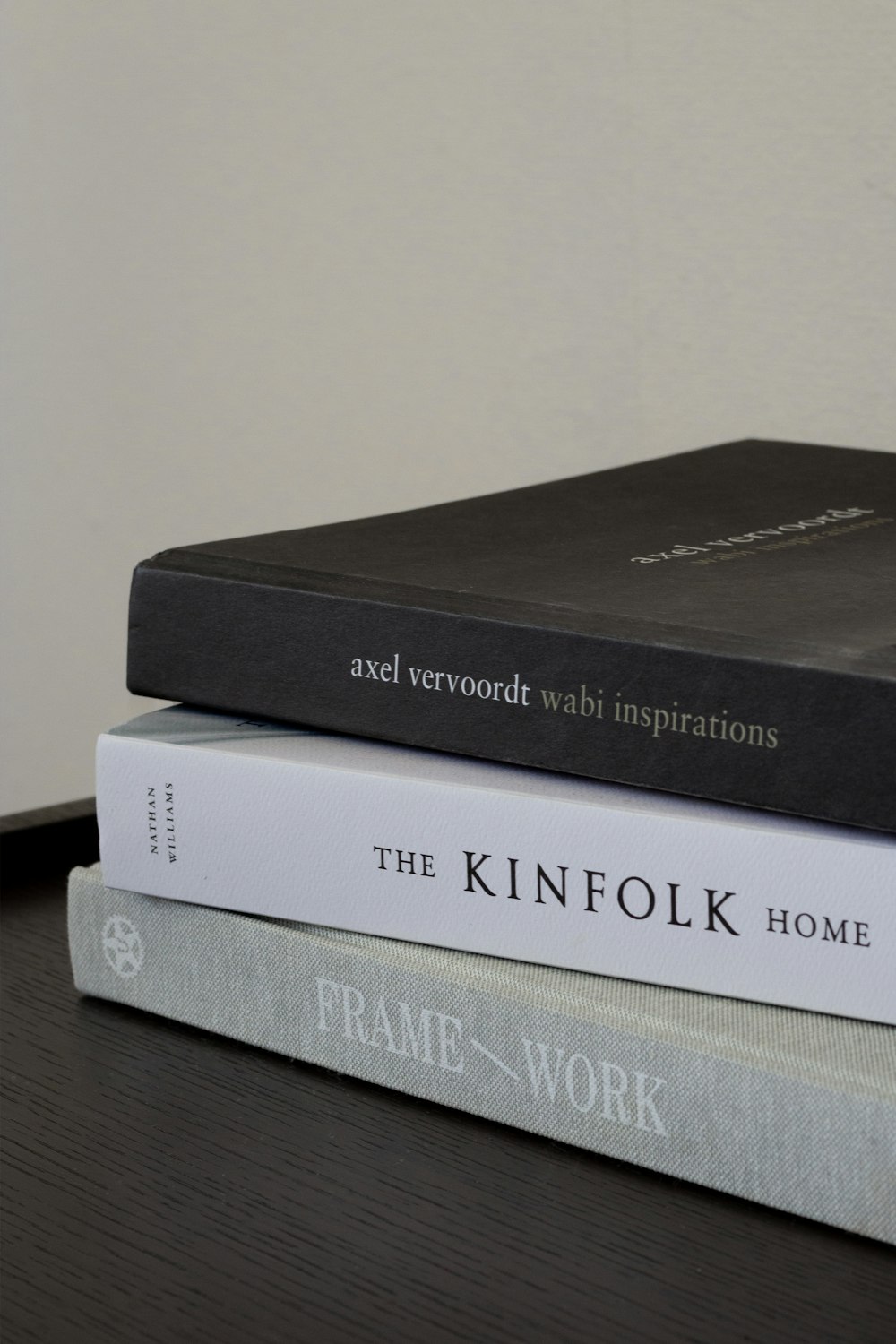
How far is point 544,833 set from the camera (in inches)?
16.9

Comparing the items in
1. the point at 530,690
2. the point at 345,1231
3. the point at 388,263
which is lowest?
the point at 345,1231

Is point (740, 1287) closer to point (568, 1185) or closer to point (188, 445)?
point (568, 1185)

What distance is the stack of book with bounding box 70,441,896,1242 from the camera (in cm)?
39

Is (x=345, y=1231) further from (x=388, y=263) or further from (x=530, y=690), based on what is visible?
(x=388, y=263)

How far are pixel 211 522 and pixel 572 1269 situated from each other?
1.13 meters

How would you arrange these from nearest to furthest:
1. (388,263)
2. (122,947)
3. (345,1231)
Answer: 1. (345,1231)
2. (122,947)
3. (388,263)

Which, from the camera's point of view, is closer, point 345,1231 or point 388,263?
point 345,1231

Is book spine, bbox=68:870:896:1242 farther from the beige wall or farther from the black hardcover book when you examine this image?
the beige wall

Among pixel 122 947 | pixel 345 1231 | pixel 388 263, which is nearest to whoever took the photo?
pixel 345 1231

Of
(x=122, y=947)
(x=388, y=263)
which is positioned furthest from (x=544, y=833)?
(x=388, y=263)

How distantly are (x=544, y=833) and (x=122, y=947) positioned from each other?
0.54 feet

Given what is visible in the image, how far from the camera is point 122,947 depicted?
53cm

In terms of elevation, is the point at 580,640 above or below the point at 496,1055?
above

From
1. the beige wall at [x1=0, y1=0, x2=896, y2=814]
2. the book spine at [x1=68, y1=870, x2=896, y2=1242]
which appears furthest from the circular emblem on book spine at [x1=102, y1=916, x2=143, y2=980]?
the beige wall at [x1=0, y1=0, x2=896, y2=814]
